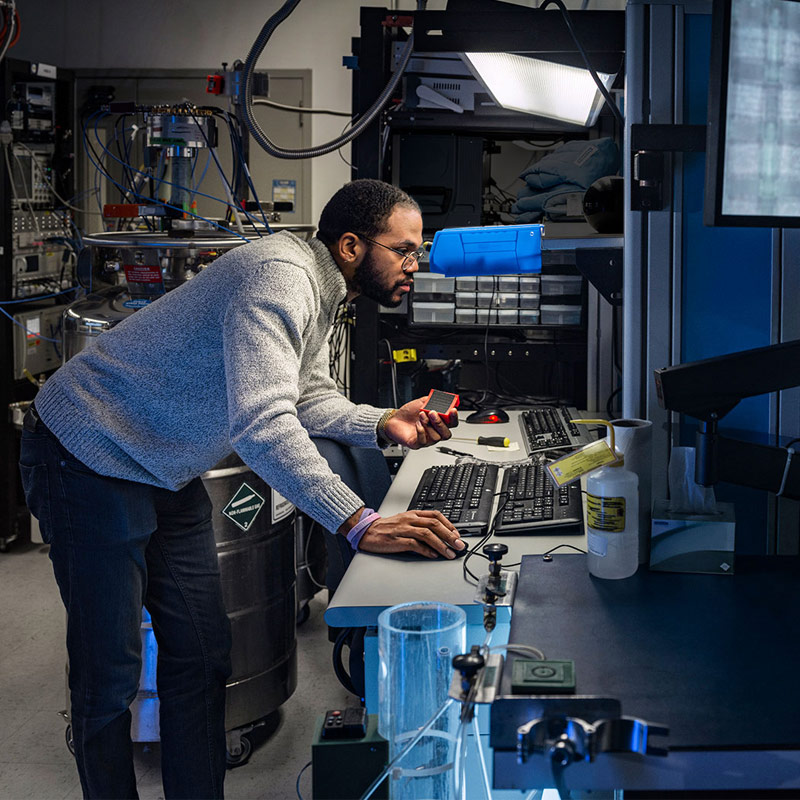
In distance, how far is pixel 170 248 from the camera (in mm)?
2297

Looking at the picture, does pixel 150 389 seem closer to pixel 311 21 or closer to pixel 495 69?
pixel 495 69

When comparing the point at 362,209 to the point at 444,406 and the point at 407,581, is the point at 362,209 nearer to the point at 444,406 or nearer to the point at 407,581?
the point at 444,406

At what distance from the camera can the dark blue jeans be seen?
1636 millimetres

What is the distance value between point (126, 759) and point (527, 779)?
42.9 inches

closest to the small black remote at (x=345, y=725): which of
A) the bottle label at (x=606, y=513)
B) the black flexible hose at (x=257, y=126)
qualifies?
the bottle label at (x=606, y=513)

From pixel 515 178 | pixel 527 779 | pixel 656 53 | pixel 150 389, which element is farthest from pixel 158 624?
pixel 515 178

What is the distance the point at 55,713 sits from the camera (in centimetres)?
249

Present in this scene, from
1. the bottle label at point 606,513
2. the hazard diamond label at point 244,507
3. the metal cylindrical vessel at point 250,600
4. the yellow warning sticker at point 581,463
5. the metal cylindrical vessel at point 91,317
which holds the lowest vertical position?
the metal cylindrical vessel at point 250,600

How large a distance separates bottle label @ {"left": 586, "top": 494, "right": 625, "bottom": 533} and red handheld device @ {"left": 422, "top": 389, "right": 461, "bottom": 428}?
2.41 feet

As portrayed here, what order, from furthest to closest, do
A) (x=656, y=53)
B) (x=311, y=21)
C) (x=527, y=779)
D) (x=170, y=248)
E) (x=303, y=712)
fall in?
(x=311, y=21), (x=303, y=712), (x=170, y=248), (x=656, y=53), (x=527, y=779)

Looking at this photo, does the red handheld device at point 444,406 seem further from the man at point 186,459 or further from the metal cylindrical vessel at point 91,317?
the metal cylindrical vessel at point 91,317

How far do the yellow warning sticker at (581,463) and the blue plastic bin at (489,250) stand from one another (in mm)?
597

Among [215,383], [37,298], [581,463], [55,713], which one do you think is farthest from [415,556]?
[37,298]

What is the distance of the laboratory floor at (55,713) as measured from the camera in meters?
2.16
